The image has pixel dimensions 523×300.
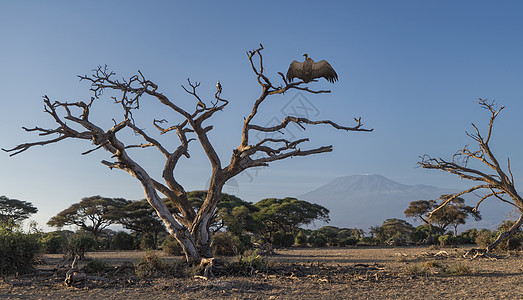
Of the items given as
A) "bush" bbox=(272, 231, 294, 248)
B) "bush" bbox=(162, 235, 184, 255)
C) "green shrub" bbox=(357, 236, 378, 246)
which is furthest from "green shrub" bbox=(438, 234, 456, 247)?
"bush" bbox=(162, 235, 184, 255)

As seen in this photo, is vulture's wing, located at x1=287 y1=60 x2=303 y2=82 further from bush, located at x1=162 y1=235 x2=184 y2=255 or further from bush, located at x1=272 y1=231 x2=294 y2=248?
bush, located at x1=272 y1=231 x2=294 y2=248

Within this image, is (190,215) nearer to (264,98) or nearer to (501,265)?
(264,98)

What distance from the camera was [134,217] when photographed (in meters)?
32.6

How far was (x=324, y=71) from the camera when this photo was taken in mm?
11172

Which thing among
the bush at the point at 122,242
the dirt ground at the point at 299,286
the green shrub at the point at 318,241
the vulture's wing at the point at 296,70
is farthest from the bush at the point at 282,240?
the vulture's wing at the point at 296,70

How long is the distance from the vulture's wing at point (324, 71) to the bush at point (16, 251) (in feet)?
29.4

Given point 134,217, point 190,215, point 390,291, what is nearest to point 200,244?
point 190,215

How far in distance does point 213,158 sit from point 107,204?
996 inches

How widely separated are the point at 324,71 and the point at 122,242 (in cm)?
2001

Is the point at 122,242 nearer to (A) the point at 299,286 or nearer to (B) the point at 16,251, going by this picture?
(B) the point at 16,251

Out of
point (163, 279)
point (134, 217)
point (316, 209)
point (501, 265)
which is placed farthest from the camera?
point (316, 209)

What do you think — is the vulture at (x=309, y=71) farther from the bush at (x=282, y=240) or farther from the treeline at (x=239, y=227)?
the bush at (x=282, y=240)

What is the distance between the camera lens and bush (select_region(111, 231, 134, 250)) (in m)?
26.1

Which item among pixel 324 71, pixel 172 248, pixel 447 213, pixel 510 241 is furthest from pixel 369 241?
pixel 324 71
